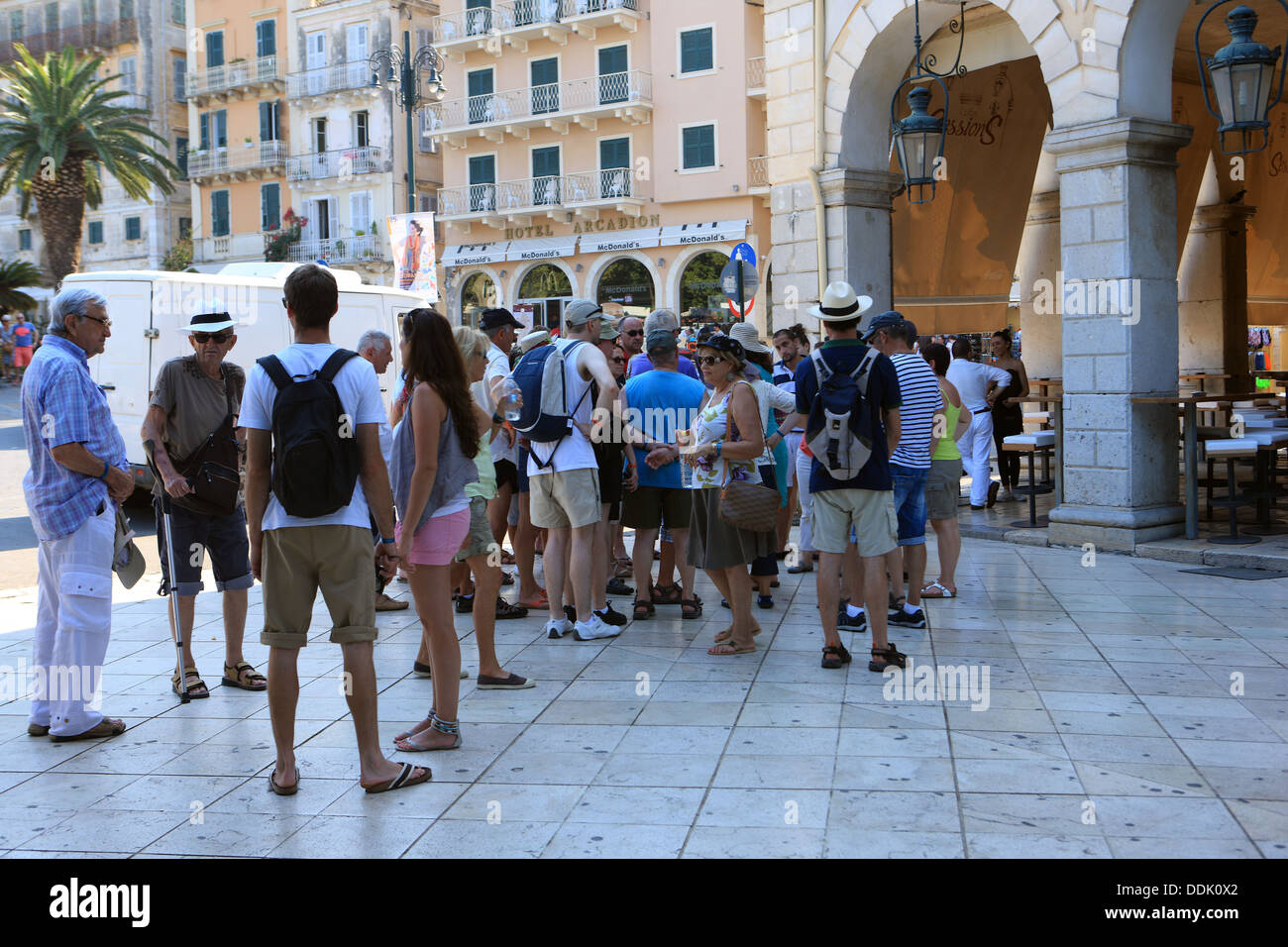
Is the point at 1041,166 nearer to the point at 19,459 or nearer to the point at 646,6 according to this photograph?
the point at 19,459

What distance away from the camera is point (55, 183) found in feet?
114

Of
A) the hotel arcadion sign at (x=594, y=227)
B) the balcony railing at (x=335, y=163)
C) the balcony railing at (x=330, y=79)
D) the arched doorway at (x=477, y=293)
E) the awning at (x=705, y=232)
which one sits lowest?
the arched doorway at (x=477, y=293)

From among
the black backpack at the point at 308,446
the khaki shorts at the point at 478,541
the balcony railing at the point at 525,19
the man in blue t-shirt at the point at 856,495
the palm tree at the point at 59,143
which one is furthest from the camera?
the balcony railing at the point at 525,19

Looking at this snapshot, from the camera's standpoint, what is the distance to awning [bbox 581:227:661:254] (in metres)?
34.7

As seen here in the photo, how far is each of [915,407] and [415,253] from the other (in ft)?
46.1

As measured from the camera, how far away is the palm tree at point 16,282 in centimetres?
3544

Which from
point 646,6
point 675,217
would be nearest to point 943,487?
point 675,217

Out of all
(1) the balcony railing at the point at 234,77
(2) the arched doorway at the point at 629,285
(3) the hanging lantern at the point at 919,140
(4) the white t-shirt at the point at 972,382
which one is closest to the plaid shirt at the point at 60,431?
(3) the hanging lantern at the point at 919,140

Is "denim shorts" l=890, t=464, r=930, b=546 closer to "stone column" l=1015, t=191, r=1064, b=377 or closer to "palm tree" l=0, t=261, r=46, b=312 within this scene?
"stone column" l=1015, t=191, r=1064, b=377

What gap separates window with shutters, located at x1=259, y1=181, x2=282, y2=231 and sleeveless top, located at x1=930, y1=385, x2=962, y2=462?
3965 centimetres

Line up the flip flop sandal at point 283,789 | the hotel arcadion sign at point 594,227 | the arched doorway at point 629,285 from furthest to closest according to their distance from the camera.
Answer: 1. the arched doorway at point 629,285
2. the hotel arcadion sign at point 594,227
3. the flip flop sandal at point 283,789

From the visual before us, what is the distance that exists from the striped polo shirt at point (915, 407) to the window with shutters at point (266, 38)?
1657 inches

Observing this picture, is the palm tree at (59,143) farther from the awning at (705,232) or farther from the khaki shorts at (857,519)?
the khaki shorts at (857,519)

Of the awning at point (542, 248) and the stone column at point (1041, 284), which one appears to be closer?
the stone column at point (1041, 284)
